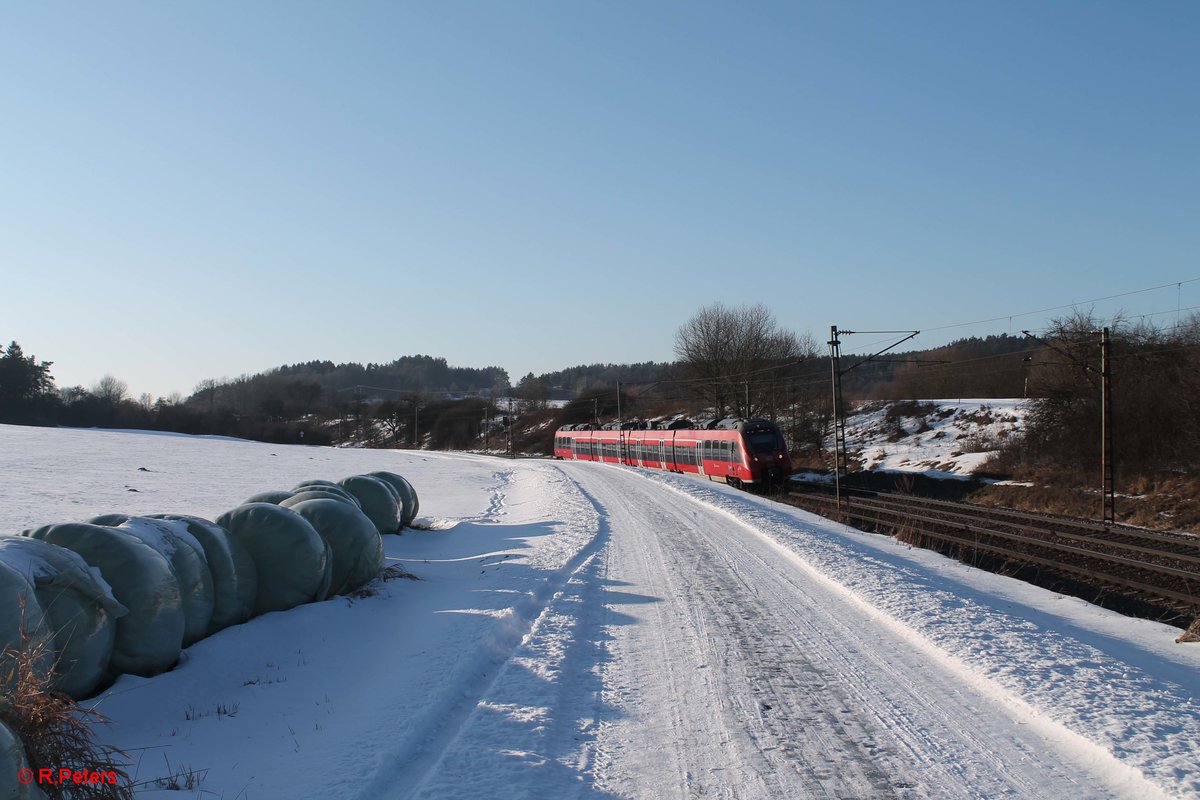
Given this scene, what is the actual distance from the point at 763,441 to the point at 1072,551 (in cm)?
1875

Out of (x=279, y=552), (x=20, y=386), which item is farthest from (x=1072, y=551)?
(x=20, y=386)

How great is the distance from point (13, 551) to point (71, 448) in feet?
187

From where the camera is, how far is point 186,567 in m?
8.49

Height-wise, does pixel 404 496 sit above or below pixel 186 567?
below

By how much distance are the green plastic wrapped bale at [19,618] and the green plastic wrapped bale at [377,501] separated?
13185 mm

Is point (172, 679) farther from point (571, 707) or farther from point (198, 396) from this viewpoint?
point (198, 396)

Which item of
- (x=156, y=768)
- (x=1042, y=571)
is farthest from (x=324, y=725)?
(x=1042, y=571)

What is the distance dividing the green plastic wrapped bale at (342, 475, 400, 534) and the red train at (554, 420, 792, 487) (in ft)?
70.0

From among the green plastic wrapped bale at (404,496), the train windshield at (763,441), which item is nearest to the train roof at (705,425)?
the train windshield at (763,441)

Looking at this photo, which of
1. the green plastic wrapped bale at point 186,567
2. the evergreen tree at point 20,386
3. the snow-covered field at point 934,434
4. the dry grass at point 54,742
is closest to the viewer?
the dry grass at point 54,742

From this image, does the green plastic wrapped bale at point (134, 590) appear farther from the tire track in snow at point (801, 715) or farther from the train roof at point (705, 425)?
the train roof at point (705, 425)

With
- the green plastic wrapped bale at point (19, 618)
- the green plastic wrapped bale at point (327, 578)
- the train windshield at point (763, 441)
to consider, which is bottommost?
the green plastic wrapped bale at point (327, 578)

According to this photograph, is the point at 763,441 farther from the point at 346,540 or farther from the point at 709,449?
the point at 346,540

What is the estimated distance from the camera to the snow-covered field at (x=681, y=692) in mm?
5543
